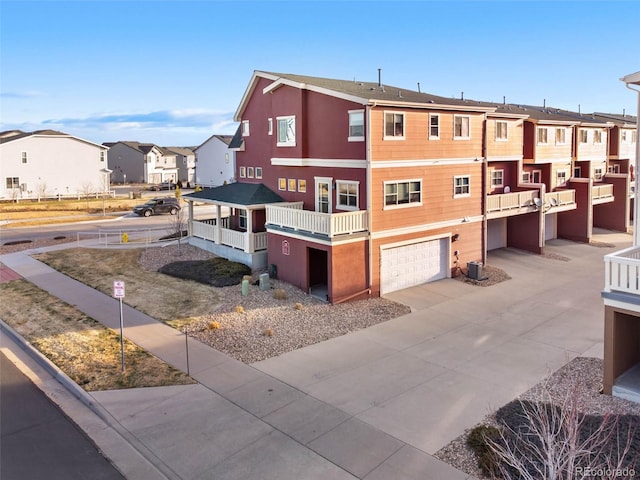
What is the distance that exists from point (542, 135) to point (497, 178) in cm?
517

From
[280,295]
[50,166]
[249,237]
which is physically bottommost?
[280,295]

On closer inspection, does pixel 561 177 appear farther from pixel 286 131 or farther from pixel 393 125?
pixel 286 131

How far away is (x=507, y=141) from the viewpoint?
1185 inches

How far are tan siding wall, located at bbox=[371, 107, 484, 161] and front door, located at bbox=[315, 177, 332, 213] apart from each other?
301cm

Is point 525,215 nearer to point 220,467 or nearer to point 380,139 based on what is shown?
point 380,139

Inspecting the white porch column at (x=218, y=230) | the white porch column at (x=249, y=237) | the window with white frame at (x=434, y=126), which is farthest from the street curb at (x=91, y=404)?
the window with white frame at (x=434, y=126)

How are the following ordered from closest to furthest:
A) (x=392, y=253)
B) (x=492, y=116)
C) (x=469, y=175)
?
(x=392, y=253) → (x=469, y=175) → (x=492, y=116)

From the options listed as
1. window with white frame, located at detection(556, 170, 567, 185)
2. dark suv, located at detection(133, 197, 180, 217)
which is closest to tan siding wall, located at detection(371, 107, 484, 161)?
window with white frame, located at detection(556, 170, 567, 185)

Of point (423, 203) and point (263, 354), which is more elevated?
point (423, 203)

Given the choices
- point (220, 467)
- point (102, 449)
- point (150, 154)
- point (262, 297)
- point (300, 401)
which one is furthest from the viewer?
point (150, 154)

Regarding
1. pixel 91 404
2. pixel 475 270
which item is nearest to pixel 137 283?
pixel 91 404

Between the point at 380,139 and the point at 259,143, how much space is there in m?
9.29

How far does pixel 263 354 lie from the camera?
16.0 m

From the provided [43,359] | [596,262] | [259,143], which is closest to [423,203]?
[259,143]
